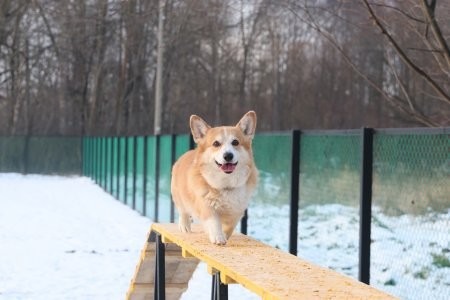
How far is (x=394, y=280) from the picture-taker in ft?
19.1

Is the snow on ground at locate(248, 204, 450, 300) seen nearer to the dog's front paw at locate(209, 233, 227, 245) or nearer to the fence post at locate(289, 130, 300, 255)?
the fence post at locate(289, 130, 300, 255)

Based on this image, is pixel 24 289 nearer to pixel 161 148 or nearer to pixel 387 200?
pixel 387 200

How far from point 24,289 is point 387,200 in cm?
402

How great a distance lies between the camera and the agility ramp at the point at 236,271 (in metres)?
3.62

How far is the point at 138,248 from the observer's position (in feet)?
36.2

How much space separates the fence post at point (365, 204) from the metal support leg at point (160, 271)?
1.63m

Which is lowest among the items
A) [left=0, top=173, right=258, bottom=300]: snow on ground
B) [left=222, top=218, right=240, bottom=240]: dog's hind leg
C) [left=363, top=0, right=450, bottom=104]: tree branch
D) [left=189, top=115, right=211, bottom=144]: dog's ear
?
[left=0, top=173, right=258, bottom=300]: snow on ground

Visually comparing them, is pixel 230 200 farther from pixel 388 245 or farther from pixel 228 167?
pixel 388 245

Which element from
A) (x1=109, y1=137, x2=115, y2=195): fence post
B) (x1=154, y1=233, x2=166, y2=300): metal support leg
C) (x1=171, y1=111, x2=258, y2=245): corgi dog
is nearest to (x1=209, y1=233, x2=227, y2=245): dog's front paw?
(x1=171, y1=111, x2=258, y2=245): corgi dog

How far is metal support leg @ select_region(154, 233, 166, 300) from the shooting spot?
6184 millimetres

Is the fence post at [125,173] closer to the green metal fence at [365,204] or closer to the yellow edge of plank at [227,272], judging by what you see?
the green metal fence at [365,204]

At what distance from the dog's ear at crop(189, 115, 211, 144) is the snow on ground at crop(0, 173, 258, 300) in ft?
8.91

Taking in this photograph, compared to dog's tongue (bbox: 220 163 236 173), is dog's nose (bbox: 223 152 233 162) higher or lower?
higher

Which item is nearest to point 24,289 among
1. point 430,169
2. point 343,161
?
point 343,161
